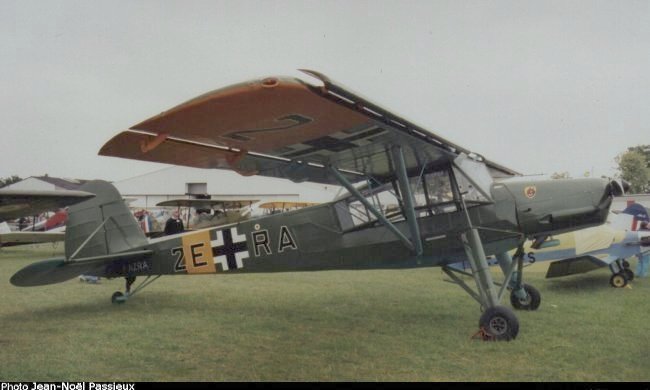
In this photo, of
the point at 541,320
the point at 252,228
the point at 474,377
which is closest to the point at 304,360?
the point at 474,377

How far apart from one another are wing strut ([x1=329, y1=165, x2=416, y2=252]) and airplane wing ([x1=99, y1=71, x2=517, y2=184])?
0.25 m

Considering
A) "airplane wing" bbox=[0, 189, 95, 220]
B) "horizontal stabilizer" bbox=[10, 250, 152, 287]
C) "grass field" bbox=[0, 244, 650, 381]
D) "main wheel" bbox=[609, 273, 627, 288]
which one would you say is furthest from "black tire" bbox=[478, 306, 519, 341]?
"main wheel" bbox=[609, 273, 627, 288]

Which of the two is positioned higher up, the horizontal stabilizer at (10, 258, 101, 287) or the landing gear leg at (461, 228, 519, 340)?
the horizontal stabilizer at (10, 258, 101, 287)

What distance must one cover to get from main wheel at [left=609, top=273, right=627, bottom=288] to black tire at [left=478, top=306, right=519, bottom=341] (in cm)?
535

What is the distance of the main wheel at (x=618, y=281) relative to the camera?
875 cm

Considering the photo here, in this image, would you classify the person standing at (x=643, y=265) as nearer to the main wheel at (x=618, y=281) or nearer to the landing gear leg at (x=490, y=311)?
the main wheel at (x=618, y=281)

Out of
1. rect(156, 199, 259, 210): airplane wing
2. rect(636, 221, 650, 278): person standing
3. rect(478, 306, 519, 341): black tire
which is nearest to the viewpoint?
rect(478, 306, 519, 341): black tire

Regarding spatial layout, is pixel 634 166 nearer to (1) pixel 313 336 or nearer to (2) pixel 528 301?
(2) pixel 528 301

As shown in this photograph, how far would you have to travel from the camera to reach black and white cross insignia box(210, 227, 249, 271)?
6.57m

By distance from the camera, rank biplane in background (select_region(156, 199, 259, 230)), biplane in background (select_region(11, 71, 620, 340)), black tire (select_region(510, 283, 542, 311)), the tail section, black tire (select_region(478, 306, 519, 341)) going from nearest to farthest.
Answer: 1. biplane in background (select_region(11, 71, 620, 340))
2. black tire (select_region(478, 306, 519, 341))
3. black tire (select_region(510, 283, 542, 311))
4. the tail section
5. biplane in background (select_region(156, 199, 259, 230))

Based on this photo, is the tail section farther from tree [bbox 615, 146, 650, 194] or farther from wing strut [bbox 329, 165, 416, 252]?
tree [bbox 615, 146, 650, 194]

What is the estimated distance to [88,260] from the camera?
6.77 meters

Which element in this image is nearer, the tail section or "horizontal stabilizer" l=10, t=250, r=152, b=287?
"horizontal stabilizer" l=10, t=250, r=152, b=287

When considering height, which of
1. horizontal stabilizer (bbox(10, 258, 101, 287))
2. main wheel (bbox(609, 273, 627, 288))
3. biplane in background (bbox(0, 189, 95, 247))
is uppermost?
biplane in background (bbox(0, 189, 95, 247))
